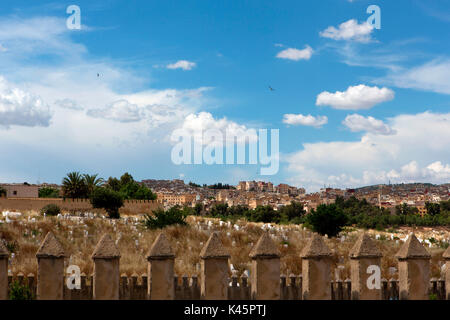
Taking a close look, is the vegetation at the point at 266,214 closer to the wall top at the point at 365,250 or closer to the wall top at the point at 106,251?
the wall top at the point at 365,250

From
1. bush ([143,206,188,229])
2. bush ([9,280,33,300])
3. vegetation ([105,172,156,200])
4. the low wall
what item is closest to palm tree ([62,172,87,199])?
the low wall

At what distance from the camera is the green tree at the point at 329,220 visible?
85.3 feet

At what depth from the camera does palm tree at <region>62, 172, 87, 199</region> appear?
5312cm

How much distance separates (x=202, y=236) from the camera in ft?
68.7

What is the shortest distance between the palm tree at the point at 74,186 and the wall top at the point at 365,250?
49.9 m

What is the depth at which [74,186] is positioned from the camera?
174 feet

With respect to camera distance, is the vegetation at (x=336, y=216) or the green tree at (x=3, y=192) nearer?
the vegetation at (x=336, y=216)

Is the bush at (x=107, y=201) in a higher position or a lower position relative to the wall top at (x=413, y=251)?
higher

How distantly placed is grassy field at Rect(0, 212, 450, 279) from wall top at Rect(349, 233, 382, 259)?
A: 26.2 ft

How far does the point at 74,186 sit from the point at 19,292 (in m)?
46.1

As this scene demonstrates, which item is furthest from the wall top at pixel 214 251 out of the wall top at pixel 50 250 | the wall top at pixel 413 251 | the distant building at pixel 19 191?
the distant building at pixel 19 191
